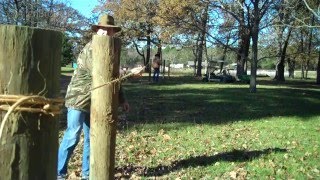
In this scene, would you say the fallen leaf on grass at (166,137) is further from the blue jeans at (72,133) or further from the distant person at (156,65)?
the distant person at (156,65)

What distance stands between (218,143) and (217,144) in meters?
0.09

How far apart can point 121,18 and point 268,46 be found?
78.2 ft

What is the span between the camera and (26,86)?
7.11ft

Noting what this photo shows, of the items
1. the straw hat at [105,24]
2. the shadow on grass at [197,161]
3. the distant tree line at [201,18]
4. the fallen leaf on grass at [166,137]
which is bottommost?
the shadow on grass at [197,161]

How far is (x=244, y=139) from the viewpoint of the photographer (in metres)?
9.58

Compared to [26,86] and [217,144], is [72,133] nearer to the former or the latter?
[217,144]

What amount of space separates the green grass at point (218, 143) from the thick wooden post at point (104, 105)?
9.55 ft

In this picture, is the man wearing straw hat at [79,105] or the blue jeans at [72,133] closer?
the man wearing straw hat at [79,105]

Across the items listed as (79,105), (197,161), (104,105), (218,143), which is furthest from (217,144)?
(104,105)

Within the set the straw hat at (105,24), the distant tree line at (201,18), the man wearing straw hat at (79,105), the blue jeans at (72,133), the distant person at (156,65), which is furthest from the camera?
the distant person at (156,65)

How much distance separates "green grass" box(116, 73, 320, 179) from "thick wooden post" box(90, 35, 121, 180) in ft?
9.55

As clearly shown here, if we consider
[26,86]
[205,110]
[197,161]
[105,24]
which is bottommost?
[197,161]

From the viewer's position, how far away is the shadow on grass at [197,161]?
706 cm

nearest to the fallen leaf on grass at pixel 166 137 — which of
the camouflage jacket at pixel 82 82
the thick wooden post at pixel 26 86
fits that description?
the camouflage jacket at pixel 82 82
